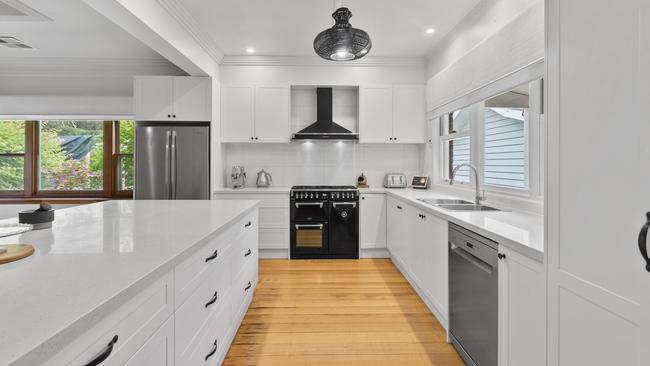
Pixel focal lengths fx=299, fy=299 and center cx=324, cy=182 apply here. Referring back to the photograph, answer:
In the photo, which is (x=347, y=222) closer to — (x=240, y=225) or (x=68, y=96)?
(x=240, y=225)

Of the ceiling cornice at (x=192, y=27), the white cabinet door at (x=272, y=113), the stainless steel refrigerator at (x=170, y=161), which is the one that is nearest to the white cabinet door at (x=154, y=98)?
the stainless steel refrigerator at (x=170, y=161)

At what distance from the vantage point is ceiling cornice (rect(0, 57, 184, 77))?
167 inches

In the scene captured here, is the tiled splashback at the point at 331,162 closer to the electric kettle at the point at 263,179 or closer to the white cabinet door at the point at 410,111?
the electric kettle at the point at 263,179

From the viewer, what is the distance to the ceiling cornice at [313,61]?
4.09m

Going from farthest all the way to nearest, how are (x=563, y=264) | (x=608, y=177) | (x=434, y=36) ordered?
(x=434, y=36), (x=563, y=264), (x=608, y=177)

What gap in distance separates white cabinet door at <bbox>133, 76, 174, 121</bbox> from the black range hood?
165 centimetres

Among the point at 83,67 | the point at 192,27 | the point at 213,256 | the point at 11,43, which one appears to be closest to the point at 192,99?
the point at 192,27

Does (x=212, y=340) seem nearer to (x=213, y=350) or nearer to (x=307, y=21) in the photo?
(x=213, y=350)

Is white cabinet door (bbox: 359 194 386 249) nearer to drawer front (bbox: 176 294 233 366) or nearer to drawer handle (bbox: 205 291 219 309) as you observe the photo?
drawer front (bbox: 176 294 233 366)

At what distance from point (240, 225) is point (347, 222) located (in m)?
2.03

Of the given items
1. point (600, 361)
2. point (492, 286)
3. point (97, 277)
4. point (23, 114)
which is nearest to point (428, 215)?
point (492, 286)

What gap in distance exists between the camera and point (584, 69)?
96 centimetres

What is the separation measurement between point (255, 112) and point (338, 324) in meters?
2.93

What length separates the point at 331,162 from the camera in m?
4.48
